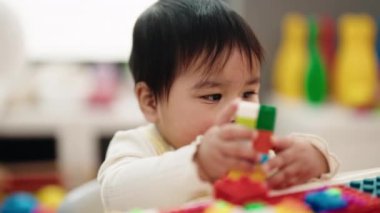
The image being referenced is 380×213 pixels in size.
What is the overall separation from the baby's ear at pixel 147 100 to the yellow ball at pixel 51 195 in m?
0.75

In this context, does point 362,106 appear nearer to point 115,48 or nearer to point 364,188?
point 115,48

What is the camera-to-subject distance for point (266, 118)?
0.34 m

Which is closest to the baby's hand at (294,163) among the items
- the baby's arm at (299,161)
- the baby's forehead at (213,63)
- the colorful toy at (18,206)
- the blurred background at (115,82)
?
the baby's arm at (299,161)

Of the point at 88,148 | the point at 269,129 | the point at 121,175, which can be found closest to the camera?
the point at 269,129

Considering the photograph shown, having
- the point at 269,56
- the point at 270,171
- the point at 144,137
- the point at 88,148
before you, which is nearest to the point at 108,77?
the point at 88,148

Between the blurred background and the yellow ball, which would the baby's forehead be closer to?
the blurred background

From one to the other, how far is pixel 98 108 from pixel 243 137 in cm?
138

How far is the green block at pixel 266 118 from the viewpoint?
33 cm

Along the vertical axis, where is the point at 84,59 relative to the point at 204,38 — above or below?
below

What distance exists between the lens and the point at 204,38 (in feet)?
1.73

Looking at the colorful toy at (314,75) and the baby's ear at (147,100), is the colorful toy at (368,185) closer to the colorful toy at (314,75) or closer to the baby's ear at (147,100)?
the baby's ear at (147,100)

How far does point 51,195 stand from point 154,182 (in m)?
1.03

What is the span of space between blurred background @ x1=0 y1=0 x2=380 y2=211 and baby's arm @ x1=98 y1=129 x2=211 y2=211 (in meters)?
0.73

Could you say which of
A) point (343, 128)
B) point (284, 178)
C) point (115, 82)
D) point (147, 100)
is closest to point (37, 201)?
point (115, 82)
